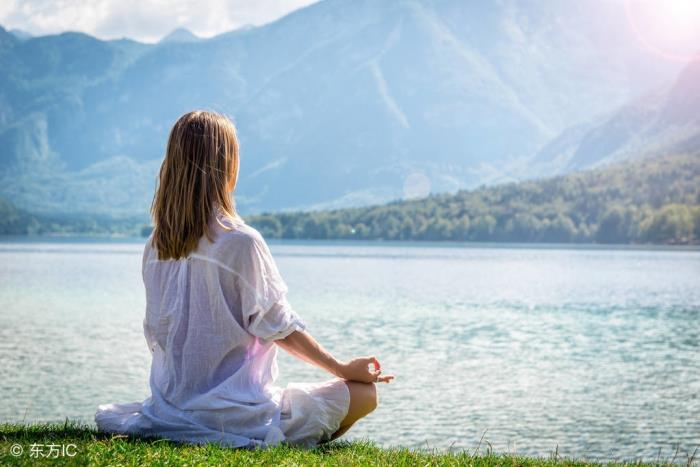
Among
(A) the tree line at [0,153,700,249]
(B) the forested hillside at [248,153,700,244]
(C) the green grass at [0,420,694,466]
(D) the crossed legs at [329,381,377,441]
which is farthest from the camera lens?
(B) the forested hillside at [248,153,700,244]

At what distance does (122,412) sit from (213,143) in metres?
2.10

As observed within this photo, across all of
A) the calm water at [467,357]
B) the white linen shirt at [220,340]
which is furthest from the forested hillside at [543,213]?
the white linen shirt at [220,340]

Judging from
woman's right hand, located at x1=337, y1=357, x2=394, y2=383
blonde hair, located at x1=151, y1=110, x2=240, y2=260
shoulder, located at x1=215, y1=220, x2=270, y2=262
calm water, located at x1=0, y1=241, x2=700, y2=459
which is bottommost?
calm water, located at x1=0, y1=241, x2=700, y2=459

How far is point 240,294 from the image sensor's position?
600 centimetres

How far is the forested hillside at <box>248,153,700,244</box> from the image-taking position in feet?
493

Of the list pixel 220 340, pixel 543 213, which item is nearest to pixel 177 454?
pixel 220 340

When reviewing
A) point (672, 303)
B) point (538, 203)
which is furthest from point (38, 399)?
point (538, 203)

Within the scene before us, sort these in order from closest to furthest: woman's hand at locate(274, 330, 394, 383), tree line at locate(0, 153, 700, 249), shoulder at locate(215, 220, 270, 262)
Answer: shoulder at locate(215, 220, 270, 262), woman's hand at locate(274, 330, 394, 383), tree line at locate(0, 153, 700, 249)

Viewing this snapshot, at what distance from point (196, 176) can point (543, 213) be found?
159 m

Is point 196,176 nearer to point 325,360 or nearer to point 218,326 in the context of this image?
point 218,326

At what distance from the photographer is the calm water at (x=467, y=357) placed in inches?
657

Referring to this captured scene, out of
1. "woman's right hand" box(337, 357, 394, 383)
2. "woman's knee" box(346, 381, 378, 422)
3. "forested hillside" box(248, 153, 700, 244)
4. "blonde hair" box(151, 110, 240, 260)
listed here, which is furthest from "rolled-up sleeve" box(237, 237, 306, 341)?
"forested hillside" box(248, 153, 700, 244)

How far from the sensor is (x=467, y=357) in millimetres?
26484

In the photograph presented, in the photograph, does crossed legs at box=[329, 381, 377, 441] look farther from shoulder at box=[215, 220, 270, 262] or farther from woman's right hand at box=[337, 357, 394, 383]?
shoulder at box=[215, 220, 270, 262]
